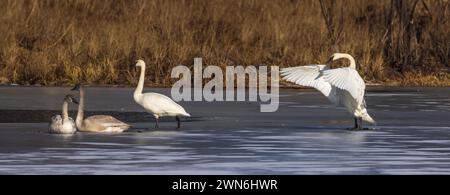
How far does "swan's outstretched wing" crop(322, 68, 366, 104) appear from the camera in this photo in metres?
19.6

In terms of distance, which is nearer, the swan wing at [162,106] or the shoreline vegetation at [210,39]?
the swan wing at [162,106]

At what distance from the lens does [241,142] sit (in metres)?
17.2

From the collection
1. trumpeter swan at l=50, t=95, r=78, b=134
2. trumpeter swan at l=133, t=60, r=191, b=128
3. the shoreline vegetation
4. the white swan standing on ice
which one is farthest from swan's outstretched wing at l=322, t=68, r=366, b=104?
the shoreline vegetation

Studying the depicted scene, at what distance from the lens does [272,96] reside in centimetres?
2562

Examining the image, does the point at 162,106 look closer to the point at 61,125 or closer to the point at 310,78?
the point at 61,125

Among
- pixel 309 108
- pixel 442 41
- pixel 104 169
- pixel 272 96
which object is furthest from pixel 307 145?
pixel 442 41

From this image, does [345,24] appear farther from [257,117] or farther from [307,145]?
[307,145]

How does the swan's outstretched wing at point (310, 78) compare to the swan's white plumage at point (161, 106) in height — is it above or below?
above

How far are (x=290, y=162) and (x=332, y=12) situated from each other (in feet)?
59.4

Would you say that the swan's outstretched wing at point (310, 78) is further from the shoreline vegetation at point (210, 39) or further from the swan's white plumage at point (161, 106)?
the shoreline vegetation at point (210, 39)

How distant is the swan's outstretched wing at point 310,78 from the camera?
2039 centimetres

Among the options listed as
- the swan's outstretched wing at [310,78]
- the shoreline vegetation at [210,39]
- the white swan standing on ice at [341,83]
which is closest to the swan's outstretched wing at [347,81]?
the white swan standing on ice at [341,83]

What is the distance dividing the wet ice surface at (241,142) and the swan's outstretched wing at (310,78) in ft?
1.60

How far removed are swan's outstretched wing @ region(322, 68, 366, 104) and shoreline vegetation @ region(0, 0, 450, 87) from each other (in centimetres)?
910
